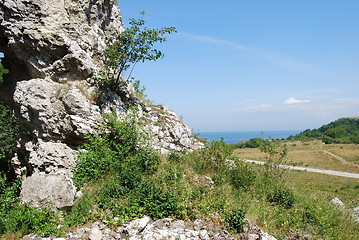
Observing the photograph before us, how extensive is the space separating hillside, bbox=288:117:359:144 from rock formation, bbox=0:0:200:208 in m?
84.2

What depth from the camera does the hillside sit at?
8062 centimetres

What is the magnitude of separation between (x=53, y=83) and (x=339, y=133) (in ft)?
329

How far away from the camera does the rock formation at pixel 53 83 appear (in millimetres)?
9656

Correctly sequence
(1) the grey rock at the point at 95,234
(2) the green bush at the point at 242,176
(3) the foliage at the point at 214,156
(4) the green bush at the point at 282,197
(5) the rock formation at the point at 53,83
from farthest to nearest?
(3) the foliage at the point at 214,156 < (2) the green bush at the point at 242,176 < (5) the rock formation at the point at 53,83 < (4) the green bush at the point at 282,197 < (1) the grey rock at the point at 95,234

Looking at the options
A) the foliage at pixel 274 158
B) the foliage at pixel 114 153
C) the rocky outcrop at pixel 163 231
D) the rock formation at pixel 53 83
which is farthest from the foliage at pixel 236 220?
the rock formation at pixel 53 83

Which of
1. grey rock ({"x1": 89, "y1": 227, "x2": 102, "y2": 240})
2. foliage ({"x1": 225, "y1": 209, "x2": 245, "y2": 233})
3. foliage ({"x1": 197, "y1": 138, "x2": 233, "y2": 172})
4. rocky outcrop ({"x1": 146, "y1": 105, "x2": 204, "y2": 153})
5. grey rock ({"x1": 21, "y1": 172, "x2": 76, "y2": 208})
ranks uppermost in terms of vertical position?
rocky outcrop ({"x1": 146, "y1": 105, "x2": 204, "y2": 153})

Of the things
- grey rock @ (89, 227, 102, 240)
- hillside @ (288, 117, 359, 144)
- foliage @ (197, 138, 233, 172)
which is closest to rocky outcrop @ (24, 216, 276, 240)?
grey rock @ (89, 227, 102, 240)

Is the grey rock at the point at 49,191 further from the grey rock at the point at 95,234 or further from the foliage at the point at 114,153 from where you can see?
the grey rock at the point at 95,234

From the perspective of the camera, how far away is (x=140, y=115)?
1191 cm

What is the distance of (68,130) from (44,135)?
0.92m

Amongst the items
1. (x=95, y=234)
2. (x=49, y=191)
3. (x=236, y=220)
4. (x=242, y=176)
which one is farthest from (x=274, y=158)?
(x=49, y=191)

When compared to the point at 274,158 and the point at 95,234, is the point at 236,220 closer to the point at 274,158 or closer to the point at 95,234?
the point at 95,234

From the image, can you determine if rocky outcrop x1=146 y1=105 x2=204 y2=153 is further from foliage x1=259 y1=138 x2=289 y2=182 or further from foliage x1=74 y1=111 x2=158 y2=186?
foliage x1=259 y1=138 x2=289 y2=182

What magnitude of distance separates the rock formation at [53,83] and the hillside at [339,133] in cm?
8423
